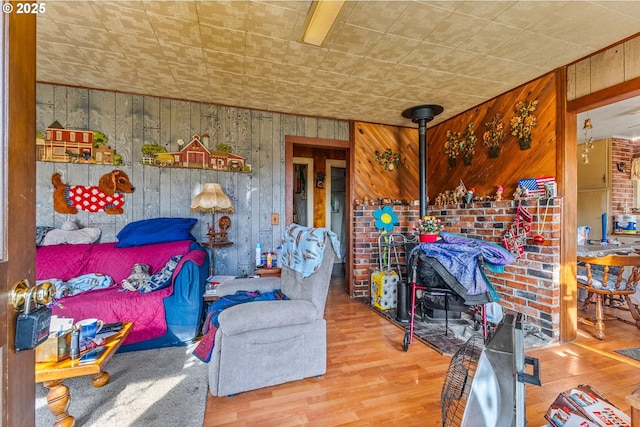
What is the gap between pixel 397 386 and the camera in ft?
6.02

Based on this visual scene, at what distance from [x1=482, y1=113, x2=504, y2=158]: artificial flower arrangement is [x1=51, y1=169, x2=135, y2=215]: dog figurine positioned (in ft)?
13.5

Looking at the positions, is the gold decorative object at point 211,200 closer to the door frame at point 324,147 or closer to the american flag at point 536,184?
the door frame at point 324,147

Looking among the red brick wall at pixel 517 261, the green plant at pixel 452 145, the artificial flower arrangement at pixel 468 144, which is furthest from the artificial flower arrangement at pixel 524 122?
the green plant at pixel 452 145

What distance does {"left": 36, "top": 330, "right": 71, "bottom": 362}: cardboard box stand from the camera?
1.46 metres

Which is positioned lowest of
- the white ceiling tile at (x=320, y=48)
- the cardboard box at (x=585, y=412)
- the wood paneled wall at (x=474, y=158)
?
the cardboard box at (x=585, y=412)

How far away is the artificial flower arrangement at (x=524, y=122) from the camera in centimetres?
273

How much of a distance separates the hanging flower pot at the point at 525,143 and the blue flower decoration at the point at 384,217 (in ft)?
5.01

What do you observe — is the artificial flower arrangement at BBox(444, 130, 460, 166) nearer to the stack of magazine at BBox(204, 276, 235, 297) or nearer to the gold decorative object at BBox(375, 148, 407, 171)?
the gold decorative object at BBox(375, 148, 407, 171)

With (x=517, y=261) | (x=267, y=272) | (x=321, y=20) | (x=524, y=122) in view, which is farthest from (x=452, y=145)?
(x=267, y=272)

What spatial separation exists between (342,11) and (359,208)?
243 cm

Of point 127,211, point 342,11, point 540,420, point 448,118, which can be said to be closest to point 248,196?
point 127,211

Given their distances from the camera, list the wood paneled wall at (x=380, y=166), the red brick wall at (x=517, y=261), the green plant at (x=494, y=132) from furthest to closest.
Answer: the wood paneled wall at (x=380, y=166) < the green plant at (x=494, y=132) < the red brick wall at (x=517, y=261)

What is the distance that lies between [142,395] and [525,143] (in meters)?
3.83

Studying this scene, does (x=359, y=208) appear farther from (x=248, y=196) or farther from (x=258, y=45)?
(x=258, y=45)
